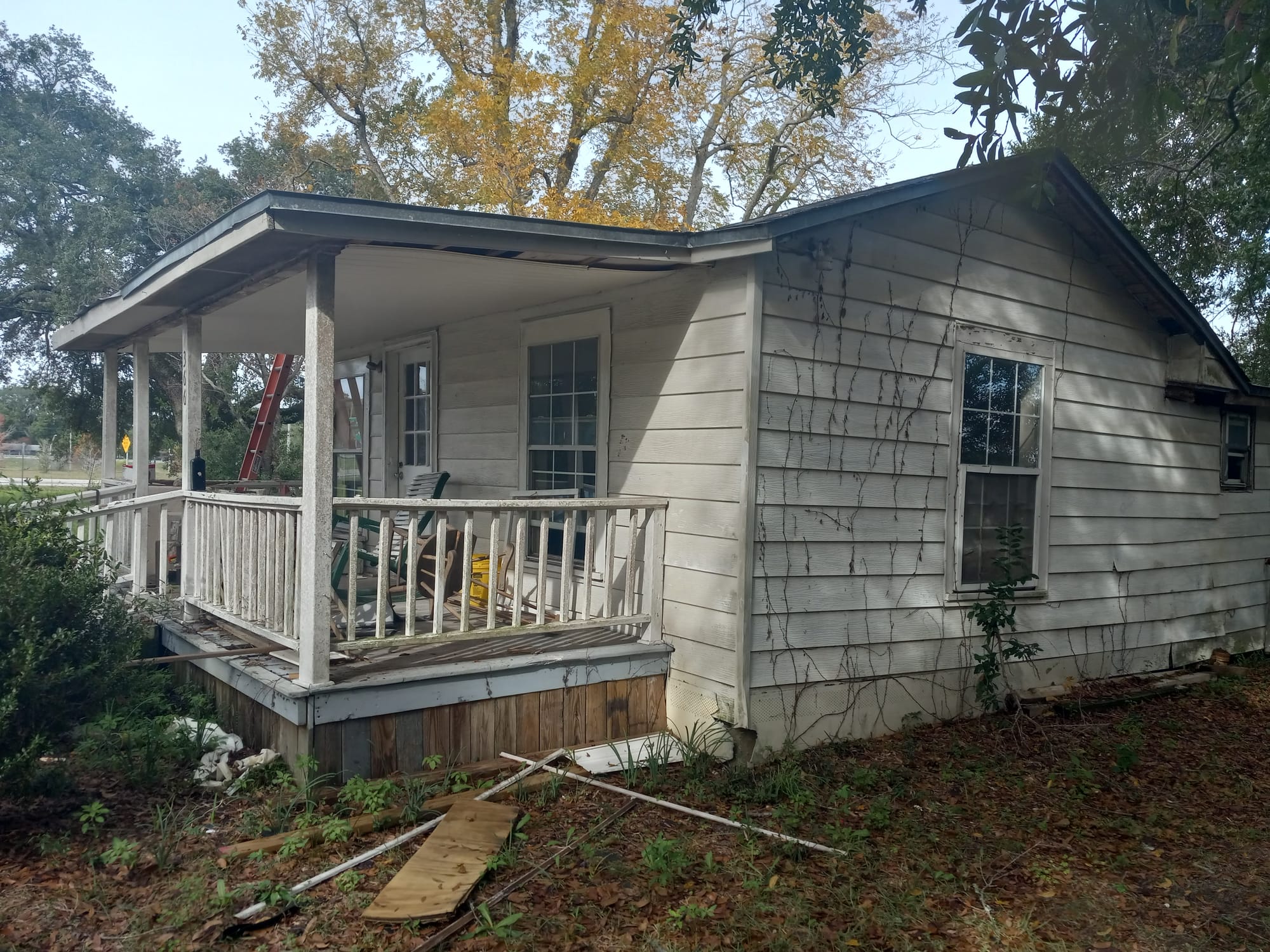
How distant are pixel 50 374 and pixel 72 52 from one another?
27.8 feet

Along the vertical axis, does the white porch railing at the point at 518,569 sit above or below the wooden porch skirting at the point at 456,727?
above

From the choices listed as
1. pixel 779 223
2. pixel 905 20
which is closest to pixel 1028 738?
pixel 779 223

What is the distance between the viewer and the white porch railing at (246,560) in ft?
15.3

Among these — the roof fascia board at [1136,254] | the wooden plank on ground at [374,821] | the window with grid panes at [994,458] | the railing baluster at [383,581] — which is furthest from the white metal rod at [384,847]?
the roof fascia board at [1136,254]

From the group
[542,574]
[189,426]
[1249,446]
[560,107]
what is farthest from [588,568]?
[560,107]

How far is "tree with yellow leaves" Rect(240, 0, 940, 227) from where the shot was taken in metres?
17.9

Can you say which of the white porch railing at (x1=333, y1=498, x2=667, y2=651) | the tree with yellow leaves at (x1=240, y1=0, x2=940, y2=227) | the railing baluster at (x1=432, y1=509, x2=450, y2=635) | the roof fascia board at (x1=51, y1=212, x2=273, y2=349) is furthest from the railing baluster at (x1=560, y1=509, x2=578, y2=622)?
the tree with yellow leaves at (x1=240, y1=0, x2=940, y2=227)

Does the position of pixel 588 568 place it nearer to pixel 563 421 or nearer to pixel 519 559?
pixel 519 559

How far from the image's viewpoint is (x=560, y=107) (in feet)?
60.0

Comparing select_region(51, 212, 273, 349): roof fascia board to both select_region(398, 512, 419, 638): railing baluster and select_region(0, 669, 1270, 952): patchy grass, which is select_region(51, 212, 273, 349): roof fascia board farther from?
select_region(0, 669, 1270, 952): patchy grass

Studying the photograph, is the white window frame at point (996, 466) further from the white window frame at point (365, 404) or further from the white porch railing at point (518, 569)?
the white window frame at point (365, 404)

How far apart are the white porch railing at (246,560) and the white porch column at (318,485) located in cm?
22

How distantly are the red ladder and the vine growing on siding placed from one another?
27.2ft

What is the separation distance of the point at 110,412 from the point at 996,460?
7.78 meters
